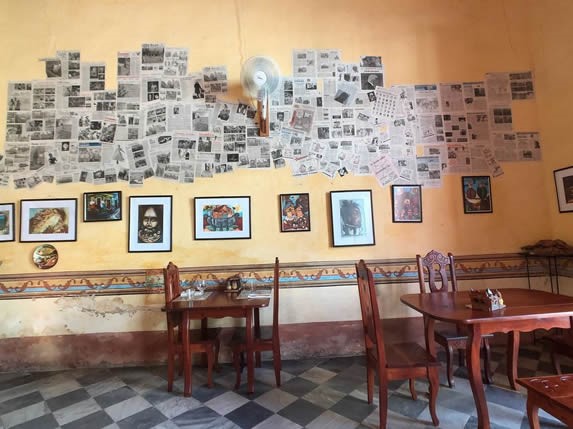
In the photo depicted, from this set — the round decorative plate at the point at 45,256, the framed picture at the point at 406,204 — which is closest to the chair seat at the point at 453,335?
the framed picture at the point at 406,204

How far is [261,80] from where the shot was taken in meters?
3.25

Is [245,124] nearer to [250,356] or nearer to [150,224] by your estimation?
[150,224]

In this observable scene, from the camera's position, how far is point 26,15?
356 centimetres

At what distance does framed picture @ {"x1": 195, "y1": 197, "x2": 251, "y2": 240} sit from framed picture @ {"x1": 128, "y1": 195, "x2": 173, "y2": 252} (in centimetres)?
35

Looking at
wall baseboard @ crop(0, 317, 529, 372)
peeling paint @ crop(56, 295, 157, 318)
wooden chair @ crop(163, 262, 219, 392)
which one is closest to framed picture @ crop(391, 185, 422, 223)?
wall baseboard @ crop(0, 317, 529, 372)

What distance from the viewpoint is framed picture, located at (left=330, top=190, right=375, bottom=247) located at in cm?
345

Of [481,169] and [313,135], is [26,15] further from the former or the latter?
[481,169]

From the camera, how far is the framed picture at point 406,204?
350 cm

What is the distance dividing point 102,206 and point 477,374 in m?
3.81

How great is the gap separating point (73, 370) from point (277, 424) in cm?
243

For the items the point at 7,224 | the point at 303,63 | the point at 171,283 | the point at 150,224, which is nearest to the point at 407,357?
the point at 171,283

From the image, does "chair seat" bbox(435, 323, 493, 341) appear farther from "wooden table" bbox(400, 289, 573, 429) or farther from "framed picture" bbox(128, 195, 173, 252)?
"framed picture" bbox(128, 195, 173, 252)

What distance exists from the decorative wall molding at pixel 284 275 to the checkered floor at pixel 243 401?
842mm

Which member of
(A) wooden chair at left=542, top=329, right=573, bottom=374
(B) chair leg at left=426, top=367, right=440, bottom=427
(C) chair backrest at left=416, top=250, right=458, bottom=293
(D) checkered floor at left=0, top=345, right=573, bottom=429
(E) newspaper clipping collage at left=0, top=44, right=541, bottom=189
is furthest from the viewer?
(E) newspaper clipping collage at left=0, top=44, right=541, bottom=189
